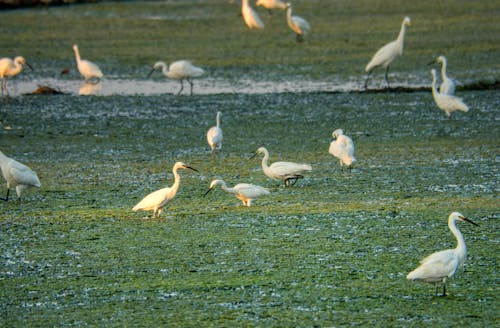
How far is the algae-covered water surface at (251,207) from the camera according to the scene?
9953mm

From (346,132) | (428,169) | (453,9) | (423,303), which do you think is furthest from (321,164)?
(453,9)

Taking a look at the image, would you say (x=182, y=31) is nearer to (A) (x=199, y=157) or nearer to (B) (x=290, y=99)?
(B) (x=290, y=99)

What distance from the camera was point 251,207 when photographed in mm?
14703

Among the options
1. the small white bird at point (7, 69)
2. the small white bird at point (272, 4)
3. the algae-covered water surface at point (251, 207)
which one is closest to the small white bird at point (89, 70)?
the algae-covered water surface at point (251, 207)

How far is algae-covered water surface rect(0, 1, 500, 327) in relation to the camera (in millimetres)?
9953

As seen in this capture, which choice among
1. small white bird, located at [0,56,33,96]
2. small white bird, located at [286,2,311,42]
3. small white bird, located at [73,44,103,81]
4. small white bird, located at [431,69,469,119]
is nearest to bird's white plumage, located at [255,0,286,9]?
small white bird, located at [286,2,311,42]

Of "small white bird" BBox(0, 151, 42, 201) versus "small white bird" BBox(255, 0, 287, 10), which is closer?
"small white bird" BBox(0, 151, 42, 201)

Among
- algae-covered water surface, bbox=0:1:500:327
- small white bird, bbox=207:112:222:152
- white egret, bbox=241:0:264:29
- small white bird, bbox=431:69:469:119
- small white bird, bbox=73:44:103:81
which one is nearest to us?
algae-covered water surface, bbox=0:1:500:327

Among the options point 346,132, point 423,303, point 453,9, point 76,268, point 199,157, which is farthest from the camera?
point 453,9

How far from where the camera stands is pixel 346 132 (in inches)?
838

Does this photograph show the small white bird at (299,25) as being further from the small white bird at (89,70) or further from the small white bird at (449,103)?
the small white bird at (449,103)

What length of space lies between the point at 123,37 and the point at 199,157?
2014 cm

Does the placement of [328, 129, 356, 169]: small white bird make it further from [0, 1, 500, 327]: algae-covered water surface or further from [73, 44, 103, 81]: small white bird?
[73, 44, 103, 81]: small white bird

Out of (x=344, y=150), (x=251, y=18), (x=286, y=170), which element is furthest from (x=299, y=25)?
(x=286, y=170)
